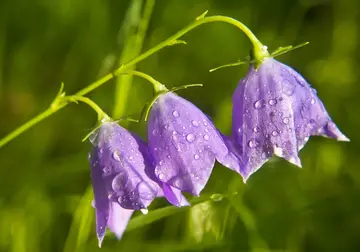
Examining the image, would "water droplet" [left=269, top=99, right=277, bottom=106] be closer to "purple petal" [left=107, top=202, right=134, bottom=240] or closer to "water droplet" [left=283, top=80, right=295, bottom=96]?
"water droplet" [left=283, top=80, right=295, bottom=96]

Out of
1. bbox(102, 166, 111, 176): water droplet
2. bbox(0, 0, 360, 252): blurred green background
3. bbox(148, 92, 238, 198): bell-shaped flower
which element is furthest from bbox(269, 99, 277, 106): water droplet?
bbox(0, 0, 360, 252): blurred green background

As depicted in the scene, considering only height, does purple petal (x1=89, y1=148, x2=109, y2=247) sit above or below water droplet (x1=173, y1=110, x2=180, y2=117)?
below

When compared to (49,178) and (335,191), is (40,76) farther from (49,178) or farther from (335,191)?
(335,191)

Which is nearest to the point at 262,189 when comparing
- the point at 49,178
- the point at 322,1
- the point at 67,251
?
the point at 49,178

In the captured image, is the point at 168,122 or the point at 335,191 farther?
the point at 335,191

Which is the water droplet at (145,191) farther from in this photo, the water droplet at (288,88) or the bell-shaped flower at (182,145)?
the water droplet at (288,88)

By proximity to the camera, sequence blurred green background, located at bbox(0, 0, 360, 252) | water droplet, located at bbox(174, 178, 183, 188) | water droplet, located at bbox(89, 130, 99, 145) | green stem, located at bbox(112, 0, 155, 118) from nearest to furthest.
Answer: water droplet, located at bbox(174, 178, 183, 188) < water droplet, located at bbox(89, 130, 99, 145) < green stem, located at bbox(112, 0, 155, 118) < blurred green background, located at bbox(0, 0, 360, 252)
